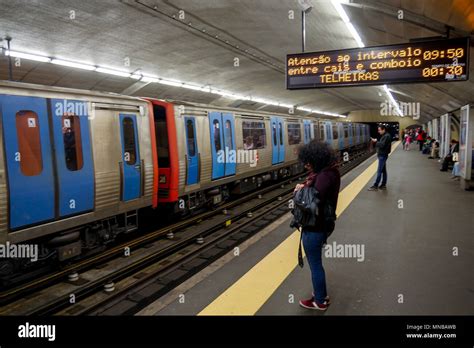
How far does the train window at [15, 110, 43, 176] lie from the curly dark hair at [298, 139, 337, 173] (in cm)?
353

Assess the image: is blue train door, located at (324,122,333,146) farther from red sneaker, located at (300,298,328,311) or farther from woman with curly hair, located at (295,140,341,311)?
red sneaker, located at (300,298,328,311)

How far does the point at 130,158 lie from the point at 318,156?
4034 mm

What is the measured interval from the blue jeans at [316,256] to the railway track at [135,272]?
2129mm

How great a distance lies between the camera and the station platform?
12.5 ft

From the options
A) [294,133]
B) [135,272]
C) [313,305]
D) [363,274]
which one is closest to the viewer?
[313,305]

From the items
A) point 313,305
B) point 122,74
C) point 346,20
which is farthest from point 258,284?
point 122,74

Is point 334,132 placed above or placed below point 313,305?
above

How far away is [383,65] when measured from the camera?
695 cm

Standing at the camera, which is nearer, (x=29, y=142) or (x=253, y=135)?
(x=29, y=142)

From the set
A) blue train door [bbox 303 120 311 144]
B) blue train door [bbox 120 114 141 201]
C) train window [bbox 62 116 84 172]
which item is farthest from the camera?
blue train door [bbox 303 120 311 144]
